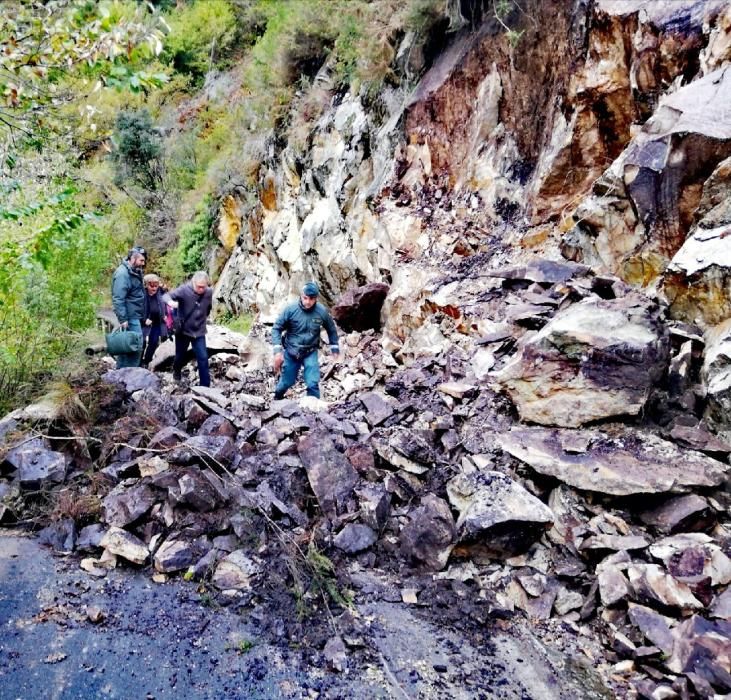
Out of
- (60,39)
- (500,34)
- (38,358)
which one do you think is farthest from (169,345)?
(500,34)

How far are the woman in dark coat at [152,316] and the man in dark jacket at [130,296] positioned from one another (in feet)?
1.94

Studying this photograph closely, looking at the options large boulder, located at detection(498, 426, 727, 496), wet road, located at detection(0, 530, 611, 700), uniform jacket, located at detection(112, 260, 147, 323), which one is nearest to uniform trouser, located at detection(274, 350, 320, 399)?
uniform jacket, located at detection(112, 260, 147, 323)

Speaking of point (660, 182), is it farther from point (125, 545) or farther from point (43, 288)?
point (43, 288)

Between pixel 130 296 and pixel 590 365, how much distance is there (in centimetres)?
584

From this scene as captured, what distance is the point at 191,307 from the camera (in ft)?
22.8

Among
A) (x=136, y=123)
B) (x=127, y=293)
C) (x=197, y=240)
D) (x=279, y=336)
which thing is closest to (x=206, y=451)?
(x=279, y=336)

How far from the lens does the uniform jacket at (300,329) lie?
6512 mm

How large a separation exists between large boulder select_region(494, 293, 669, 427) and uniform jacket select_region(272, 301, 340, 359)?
2562 mm

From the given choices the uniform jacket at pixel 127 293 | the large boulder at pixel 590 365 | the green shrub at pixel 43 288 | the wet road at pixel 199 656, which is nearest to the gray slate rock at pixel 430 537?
the wet road at pixel 199 656

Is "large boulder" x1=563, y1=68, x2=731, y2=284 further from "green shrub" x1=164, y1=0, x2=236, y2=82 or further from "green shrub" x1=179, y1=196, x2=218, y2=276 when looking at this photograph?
"green shrub" x1=164, y1=0, x2=236, y2=82

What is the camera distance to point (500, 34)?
27.6 feet

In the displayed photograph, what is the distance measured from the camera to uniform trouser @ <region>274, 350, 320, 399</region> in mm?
6613

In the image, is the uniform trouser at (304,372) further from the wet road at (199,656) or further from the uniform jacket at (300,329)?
the wet road at (199,656)

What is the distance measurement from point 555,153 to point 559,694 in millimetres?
6727
